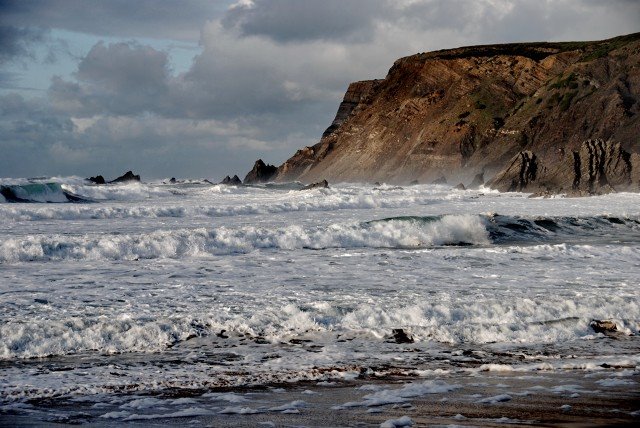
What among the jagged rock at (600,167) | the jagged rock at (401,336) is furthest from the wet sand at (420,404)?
the jagged rock at (600,167)

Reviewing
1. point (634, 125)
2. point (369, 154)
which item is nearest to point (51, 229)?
point (634, 125)

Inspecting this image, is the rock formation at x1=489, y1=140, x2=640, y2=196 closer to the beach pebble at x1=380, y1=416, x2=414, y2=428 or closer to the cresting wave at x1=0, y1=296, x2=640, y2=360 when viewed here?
the cresting wave at x1=0, y1=296, x2=640, y2=360

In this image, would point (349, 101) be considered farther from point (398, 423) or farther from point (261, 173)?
point (398, 423)

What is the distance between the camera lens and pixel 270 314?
1063cm

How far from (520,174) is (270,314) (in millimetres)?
51695

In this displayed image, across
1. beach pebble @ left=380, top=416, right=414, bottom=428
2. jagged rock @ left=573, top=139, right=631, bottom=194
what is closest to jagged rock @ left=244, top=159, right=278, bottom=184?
jagged rock @ left=573, top=139, right=631, bottom=194

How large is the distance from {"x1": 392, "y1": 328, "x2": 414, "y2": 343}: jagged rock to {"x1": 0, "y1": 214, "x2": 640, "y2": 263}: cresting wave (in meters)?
8.85

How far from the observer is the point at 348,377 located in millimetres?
7863

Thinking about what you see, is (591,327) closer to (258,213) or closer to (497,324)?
(497,324)

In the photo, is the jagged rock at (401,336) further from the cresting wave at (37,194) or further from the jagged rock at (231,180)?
the jagged rock at (231,180)

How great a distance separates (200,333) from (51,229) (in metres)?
16.6

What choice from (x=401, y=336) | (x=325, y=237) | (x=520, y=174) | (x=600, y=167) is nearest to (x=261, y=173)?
(x=520, y=174)

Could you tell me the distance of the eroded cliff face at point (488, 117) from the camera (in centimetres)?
7144

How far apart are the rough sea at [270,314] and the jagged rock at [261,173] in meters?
110
